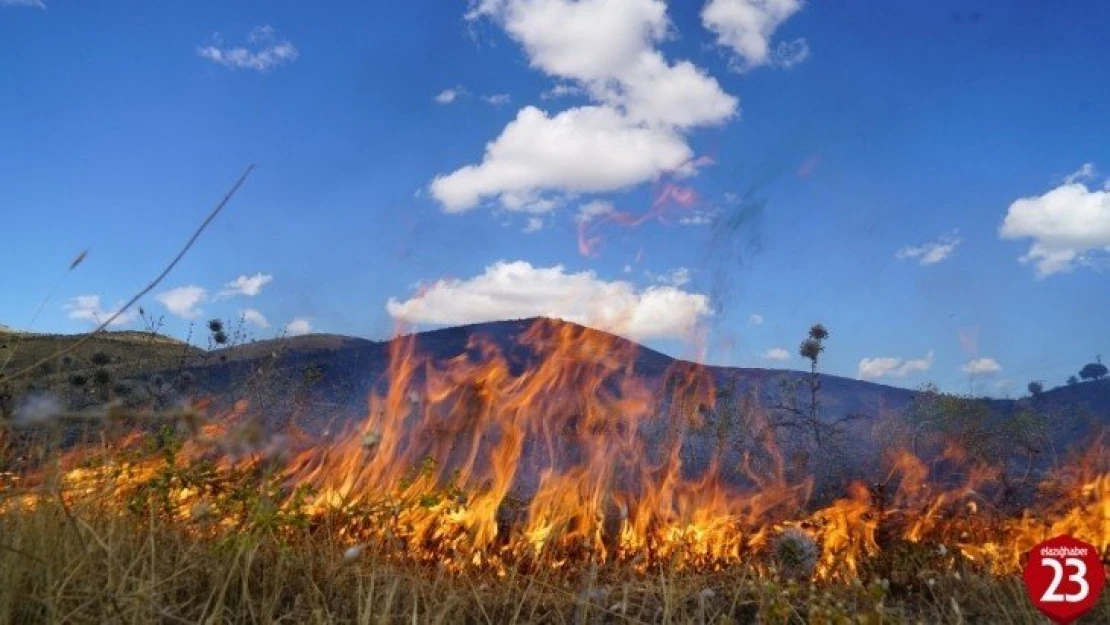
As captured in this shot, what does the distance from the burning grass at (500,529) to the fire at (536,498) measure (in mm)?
19

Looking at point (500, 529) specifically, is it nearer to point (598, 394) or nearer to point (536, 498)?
point (536, 498)

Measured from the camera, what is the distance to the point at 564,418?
6.81m

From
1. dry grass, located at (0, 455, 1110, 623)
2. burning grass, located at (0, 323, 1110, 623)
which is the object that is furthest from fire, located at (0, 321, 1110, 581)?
dry grass, located at (0, 455, 1110, 623)

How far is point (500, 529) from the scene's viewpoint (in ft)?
17.4

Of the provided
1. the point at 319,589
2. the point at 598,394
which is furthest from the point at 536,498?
the point at 598,394

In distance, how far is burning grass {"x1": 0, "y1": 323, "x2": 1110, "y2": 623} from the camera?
3.60 metres

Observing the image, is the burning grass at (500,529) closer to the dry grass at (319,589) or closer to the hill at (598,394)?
the dry grass at (319,589)

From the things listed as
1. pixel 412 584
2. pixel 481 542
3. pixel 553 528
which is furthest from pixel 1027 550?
pixel 412 584

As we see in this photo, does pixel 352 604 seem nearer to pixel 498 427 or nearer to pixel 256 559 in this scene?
pixel 256 559

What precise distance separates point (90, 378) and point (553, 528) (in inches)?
339

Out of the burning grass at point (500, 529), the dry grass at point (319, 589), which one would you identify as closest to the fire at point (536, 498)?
the burning grass at point (500, 529)

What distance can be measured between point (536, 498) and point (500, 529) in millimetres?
305

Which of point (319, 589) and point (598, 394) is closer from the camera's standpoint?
point (319, 589)

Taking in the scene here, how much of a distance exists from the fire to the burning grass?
0.06 ft
